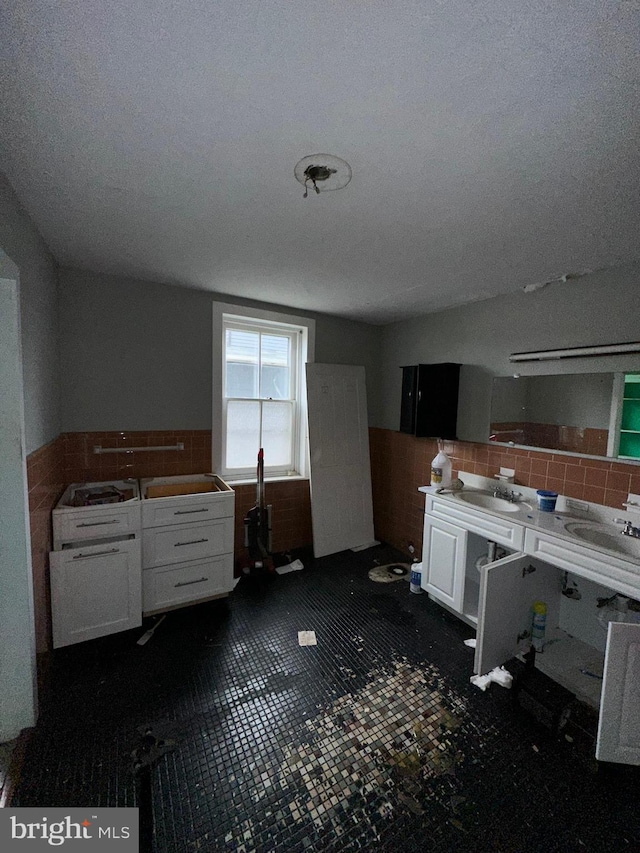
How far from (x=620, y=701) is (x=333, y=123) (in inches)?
103

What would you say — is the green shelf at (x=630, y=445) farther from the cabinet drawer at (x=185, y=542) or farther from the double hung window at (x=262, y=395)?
the cabinet drawer at (x=185, y=542)

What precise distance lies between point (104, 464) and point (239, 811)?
2307 mm

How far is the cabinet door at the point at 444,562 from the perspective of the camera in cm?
253

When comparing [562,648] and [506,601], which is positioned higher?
[506,601]

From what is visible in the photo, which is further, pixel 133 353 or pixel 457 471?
pixel 457 471

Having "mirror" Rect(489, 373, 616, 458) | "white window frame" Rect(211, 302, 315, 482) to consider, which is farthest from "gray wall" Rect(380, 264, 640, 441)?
"white window frame" Rect(211, 302, 315, 482)

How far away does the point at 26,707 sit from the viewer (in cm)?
164

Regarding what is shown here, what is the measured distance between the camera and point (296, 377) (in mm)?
3695

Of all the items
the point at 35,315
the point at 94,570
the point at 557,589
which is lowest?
the point at 557,589

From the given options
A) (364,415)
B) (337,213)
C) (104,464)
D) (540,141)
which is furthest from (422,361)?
(104,464)

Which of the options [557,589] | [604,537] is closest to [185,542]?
[557,589]

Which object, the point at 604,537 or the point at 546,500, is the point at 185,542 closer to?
the point at 546,500

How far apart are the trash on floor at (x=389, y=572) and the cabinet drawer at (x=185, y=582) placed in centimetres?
132

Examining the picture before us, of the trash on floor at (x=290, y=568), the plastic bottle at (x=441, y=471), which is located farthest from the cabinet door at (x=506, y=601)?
the trash on floor at (x=290, y=568)
